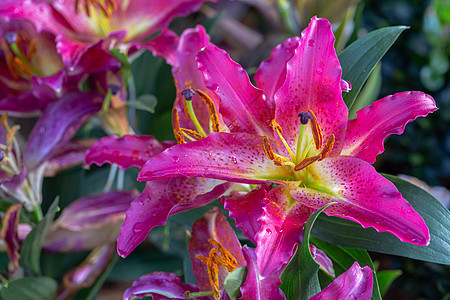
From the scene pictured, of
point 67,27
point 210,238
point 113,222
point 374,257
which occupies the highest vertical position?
point 67,27

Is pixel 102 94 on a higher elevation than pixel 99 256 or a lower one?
higher

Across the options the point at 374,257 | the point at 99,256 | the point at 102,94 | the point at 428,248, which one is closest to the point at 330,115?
the point at 428,248

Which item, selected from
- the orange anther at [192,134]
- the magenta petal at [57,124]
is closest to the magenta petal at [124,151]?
the orange anther at [192,134]

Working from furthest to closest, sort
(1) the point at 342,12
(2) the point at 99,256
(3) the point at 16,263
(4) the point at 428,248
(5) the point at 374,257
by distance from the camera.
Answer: (5) the point at 374,257, (1) the point at 342,12, (2) the point at 99,256, (3) the point at 16,263, (4) the point at 428,248

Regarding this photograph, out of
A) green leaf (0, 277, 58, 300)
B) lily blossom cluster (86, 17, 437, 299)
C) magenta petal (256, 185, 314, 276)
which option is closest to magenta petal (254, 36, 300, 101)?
lily blossom cluster (86, 17, 437, 299)

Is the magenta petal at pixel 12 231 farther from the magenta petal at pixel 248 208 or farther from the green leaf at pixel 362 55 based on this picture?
the green leaf at pixel 362 55

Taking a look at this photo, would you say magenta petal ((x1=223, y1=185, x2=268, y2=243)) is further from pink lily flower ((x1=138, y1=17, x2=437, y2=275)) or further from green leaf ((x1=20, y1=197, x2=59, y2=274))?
green leaf ((x1=20, y1=197, x2=59, y2=274))

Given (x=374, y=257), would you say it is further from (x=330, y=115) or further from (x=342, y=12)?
(x=330, y=115)
